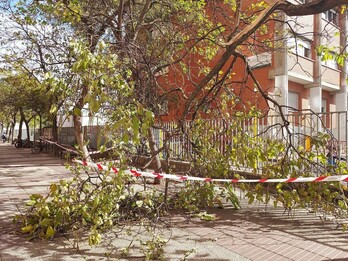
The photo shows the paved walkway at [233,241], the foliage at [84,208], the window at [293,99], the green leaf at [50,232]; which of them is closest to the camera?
the paved walkway at [233,241]

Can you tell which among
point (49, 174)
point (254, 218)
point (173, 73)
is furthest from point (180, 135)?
point (49, 174)

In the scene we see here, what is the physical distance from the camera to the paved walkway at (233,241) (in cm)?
437

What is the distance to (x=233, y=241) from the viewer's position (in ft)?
16.3

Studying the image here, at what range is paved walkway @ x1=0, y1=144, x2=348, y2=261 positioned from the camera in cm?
437

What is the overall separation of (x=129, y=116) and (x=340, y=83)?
23356mm

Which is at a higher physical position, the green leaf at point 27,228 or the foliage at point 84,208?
the foliage at point 84,208

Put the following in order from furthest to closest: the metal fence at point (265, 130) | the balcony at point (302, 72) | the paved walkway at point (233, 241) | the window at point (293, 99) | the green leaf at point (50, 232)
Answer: the window at point (293, 99) < the balcony at point (302, 72) < the metal fence at point (265, 130) < the green leaf at point (50, 232) < the paved walkway at point (233, 241)

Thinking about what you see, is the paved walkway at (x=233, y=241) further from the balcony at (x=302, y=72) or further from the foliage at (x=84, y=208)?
the balcony at (x=302, y=72)

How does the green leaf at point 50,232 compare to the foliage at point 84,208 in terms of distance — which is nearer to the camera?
the green leaf at point 50,232

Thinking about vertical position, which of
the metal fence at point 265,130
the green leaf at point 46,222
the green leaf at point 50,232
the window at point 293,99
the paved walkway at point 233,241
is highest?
the window at point 293,99

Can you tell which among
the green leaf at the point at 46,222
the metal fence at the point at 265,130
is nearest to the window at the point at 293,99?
the metal fence at the point at 265,130

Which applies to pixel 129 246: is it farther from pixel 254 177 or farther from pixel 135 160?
pixel 254 177

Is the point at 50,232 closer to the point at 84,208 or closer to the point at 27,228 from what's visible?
the point at 27,228

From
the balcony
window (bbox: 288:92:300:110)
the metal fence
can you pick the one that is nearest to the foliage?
the metal fence
